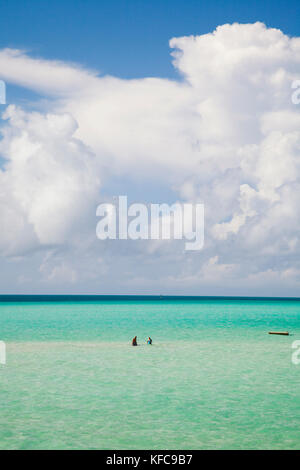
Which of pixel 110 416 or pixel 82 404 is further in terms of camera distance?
pixel 82 404

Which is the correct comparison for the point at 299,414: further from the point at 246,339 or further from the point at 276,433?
the point at 246,339

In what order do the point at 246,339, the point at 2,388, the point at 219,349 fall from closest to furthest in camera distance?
the point at 2,388 < the point at 219,349 < the point at 246,339

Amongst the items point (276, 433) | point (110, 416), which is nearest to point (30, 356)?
point (110, 416)

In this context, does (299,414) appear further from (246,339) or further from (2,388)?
(246,339)

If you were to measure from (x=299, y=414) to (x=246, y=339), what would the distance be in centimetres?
2713
